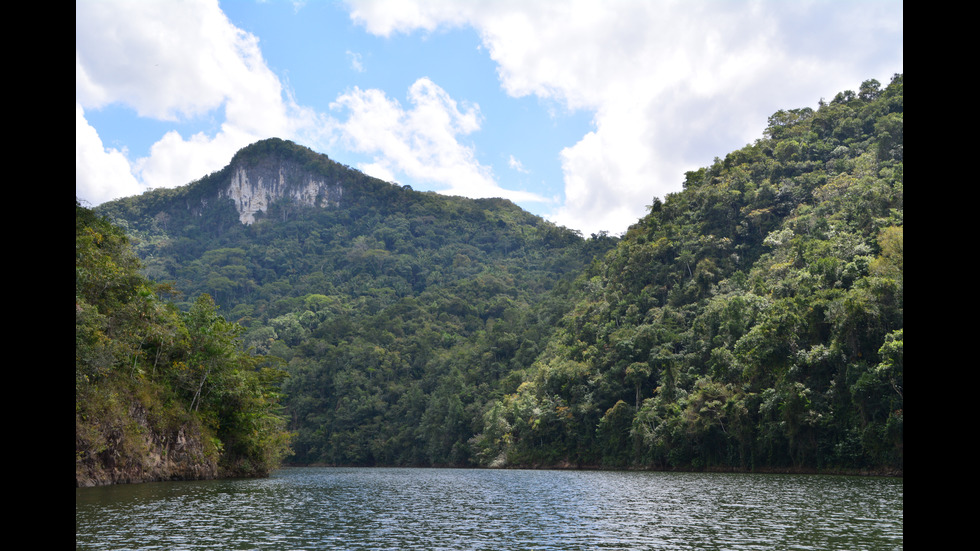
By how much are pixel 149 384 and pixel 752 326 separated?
Result: 50.2 metres

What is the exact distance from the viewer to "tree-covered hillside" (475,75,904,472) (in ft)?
169

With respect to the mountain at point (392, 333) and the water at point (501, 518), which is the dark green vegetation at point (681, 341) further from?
the water at point (501, 518)

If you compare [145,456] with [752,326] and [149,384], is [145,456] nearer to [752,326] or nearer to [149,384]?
[149,384]

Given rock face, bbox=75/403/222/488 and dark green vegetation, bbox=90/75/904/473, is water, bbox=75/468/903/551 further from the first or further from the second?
dark green vegetation, bbox=90/75/904/473

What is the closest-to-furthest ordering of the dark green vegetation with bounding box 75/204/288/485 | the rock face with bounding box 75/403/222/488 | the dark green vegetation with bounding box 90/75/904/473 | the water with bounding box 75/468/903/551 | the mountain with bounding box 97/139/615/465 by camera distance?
the water with bounding box 75/468/903/551, the dark green vegetation with bounding box 75/204/288/485, the rock face with bounding box 75/403/222/488, the dark green vegetation with bounding box 90/75/904/473, the mountain with bounding box 97/139/615/465

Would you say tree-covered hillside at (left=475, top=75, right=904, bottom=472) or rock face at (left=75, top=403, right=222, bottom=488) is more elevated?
tree-covered hillside at (left=475, top=75, right=904, bottom=472)

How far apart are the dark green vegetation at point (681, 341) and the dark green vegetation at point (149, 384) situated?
122ft

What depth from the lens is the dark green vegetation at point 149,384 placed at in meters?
38.9

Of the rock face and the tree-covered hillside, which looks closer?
the rock face

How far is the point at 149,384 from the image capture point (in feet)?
155

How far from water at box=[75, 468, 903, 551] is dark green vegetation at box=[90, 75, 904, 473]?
12.4 metres

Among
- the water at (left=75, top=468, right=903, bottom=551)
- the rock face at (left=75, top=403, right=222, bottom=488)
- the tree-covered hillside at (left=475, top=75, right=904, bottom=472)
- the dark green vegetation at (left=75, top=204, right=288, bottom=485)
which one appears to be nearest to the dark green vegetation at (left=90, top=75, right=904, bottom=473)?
the tree-covered hillside at (left=475, top=75, right=904, bottom=472)
